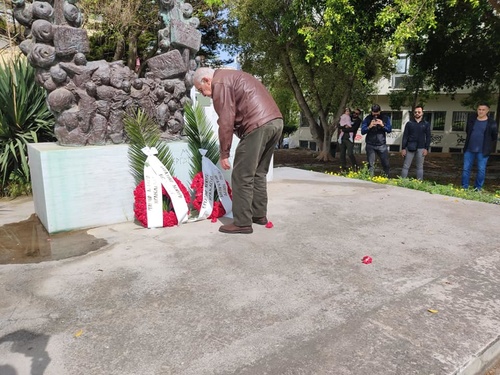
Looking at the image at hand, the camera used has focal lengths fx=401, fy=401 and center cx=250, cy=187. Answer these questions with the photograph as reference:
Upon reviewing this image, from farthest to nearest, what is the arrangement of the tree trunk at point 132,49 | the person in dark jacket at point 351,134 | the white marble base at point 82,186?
1. the tree trunk at point 132,49
2. the person in dark jacket at point 351,134
3. the white marble base at point 82,186

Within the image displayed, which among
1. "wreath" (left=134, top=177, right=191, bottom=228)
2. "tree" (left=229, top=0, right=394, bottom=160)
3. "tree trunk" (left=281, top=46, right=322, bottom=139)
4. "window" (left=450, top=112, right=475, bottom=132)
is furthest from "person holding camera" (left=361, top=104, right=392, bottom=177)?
"window" (left=450, top=112, right=475, bottom=132)

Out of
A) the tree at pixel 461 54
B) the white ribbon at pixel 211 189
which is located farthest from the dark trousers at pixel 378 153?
the tree at pixel 461 54

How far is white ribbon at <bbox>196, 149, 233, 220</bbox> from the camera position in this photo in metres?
4.39

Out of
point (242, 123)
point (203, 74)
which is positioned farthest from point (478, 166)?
point (203, 74)

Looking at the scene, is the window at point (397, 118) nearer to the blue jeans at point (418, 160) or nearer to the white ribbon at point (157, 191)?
the blue jeans at point (418, 160)

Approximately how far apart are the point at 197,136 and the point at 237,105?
1170 mm

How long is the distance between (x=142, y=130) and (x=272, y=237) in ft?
6.12

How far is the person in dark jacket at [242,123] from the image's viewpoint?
363 centimetres

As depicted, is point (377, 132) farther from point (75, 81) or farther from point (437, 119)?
point (437, 119)

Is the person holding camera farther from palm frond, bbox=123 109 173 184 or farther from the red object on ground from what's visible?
the red object on ground

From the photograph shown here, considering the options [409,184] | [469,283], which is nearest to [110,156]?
[469,283]

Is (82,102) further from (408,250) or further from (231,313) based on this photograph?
(408,250)

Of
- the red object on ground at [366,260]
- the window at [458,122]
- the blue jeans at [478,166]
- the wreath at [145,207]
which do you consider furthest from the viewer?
the window at [458,122]

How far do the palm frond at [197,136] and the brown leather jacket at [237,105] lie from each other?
1027 millimetres
